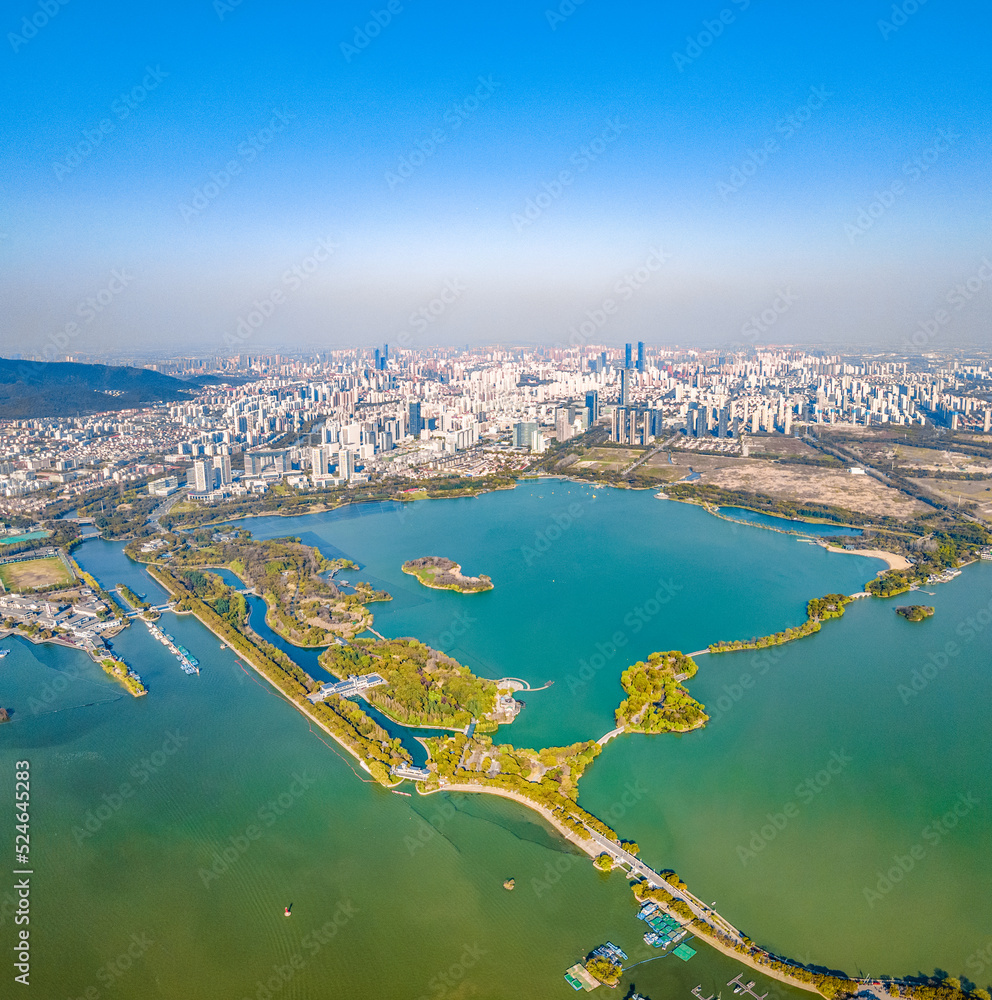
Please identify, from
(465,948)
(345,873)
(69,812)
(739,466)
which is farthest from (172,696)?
(739,466)

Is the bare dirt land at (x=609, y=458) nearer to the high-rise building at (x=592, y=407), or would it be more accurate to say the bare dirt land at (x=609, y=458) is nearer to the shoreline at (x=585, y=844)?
the high-rise building at (x=592, y=407)

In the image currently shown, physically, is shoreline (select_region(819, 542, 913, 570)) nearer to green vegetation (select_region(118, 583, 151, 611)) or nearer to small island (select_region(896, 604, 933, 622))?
small island (select_region(896, 604, 933, 622))

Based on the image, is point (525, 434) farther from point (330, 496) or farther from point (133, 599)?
point (133, 599)

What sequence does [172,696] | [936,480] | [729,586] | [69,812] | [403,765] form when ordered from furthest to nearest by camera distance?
[936,480] < [729,586] < [172,696] < [403,765] < [69,812]

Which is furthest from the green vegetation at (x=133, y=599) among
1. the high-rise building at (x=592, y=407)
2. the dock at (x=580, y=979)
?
the high-rise building at (x=592, y=407)

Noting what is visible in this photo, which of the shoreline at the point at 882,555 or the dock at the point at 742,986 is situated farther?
the shoreline at the point at 882,555

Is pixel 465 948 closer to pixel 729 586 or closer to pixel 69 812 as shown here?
pixel 69 812
